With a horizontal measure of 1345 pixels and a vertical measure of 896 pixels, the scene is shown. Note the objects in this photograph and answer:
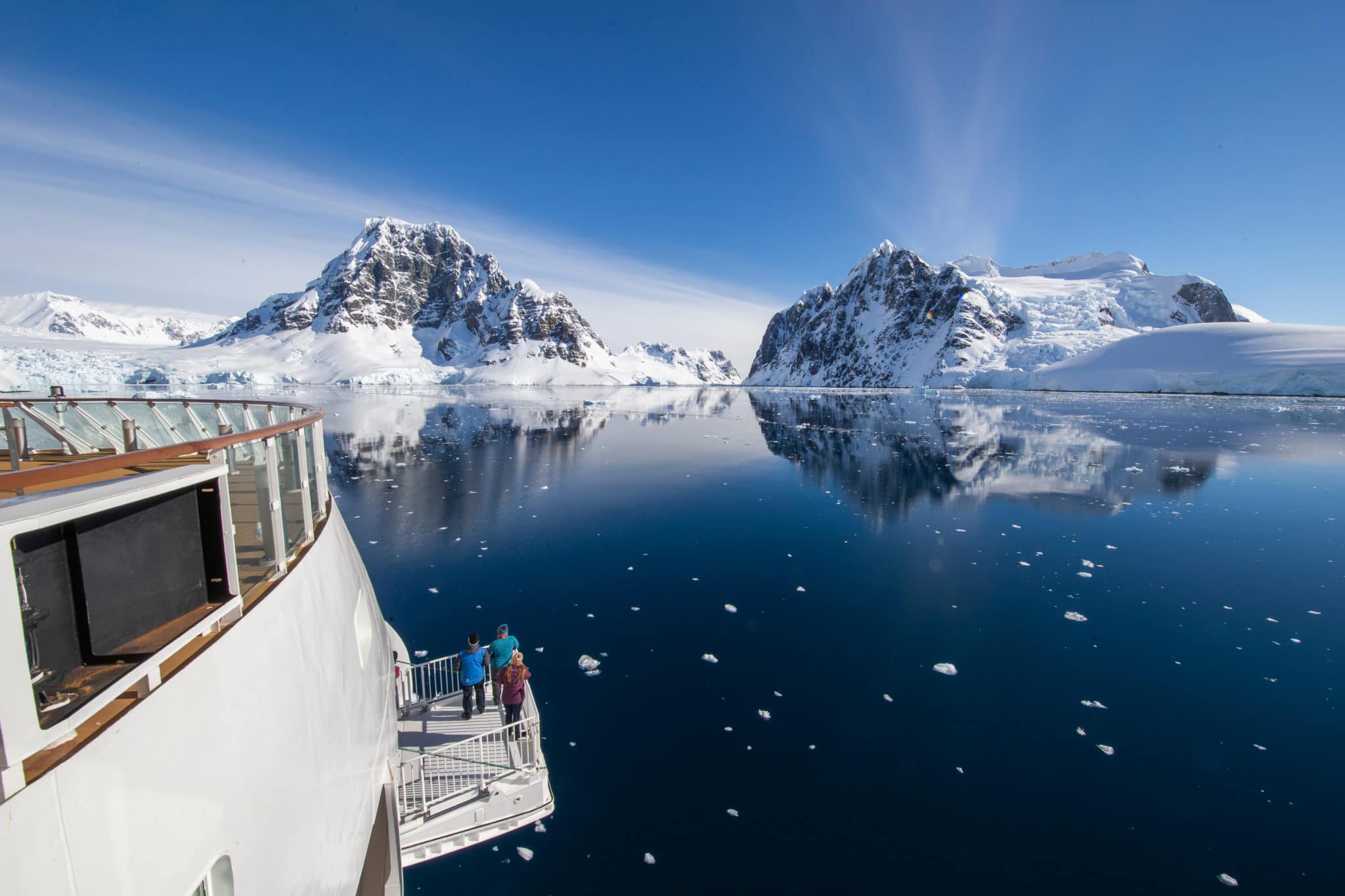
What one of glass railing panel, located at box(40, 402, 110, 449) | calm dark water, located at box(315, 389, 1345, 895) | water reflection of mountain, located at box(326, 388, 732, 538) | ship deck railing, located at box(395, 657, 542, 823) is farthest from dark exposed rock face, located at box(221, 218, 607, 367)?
ship deck railing, located at box(395, 657, 542, 823)

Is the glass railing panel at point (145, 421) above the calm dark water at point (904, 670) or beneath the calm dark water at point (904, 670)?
above

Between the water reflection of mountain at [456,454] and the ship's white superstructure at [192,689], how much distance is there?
1127cm

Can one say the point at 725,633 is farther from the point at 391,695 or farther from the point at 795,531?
the point at 795,531

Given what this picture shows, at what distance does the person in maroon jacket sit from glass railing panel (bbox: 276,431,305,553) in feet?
10.3

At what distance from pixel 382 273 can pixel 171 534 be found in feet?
748

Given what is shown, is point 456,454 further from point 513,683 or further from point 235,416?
point 513,683

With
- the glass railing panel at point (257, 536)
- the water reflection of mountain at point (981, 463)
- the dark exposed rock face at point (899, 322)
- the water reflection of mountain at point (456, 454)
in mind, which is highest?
the dark exposed rock face at point (899, 322)

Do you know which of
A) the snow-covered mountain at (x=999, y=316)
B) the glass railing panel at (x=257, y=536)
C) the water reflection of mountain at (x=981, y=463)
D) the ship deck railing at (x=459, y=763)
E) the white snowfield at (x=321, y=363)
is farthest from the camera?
the snow-covered mountain at (x=999, y=316)

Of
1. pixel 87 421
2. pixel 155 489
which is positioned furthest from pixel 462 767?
pixel 87 421

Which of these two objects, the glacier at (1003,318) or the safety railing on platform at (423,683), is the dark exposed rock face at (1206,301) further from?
the safety railing on platform at (423,683)

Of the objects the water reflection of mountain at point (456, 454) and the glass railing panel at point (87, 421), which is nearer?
the glass railing panel at point (87, 421)

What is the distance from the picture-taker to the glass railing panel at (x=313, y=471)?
4953 millimetres

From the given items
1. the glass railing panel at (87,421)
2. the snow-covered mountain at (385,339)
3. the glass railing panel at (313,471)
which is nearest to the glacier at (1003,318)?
the snow-covered mountain at (385,339)

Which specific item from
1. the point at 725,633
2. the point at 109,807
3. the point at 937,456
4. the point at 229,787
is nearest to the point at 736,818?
the point at 725,633
